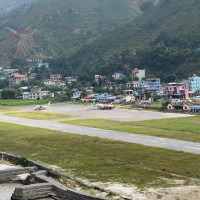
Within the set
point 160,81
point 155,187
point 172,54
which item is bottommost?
point 155,187

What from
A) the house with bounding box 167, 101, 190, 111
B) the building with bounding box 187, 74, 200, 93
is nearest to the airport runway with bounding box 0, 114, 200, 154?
the house with bounding box 167, 101, 190, 111

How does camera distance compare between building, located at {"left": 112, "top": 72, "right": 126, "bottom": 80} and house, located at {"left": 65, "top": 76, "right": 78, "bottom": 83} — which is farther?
house, located at {"left": 65, "top": 76, "right": 78, "bottom": 83}

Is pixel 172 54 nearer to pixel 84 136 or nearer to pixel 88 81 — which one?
pixel 88 81

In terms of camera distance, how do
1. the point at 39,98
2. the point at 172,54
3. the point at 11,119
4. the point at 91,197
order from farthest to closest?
1. the point at 172,54
2. the point at 39,98
3. the point at 11,119
4. the point at 91,197

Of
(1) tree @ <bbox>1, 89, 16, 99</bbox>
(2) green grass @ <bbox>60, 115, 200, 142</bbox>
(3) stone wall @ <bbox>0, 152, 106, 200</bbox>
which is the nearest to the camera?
(3) stone wall @ <bbox>0, 152, 106, 200</bbox>

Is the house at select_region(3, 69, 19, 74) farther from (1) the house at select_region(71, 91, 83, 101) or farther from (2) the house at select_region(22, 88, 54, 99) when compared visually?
(1) the house at select_region(71, 91, 83, 101)

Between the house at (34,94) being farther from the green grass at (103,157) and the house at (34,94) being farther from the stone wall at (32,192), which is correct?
the stone wall at (32,192)

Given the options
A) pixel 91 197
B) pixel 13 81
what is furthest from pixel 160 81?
pixel 91 197

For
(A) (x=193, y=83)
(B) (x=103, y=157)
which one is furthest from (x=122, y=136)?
(A) (x=193, y=83)
